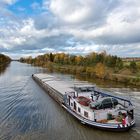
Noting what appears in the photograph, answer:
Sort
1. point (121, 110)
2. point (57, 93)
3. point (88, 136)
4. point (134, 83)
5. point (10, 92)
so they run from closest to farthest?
point (88, 136)
point (121, 110)
point (57, 93)
point (10, 92)
point (134, 83)

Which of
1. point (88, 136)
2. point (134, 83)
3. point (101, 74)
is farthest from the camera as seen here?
point (101, 74)

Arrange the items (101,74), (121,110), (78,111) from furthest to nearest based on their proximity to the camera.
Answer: (101,74), (78,111), (121,110)

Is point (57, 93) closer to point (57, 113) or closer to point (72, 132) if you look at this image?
point (57, 113)

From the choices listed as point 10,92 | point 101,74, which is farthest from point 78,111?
point 101,74

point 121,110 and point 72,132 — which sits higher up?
point 121,110

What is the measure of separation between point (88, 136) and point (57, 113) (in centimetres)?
796

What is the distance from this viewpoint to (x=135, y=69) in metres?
60.8

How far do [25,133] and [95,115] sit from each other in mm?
6684

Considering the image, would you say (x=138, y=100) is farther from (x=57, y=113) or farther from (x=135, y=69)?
(x=135, y=69)

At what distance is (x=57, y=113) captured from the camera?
86.5 ft

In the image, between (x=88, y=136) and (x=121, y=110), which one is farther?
(x=121, y=110)

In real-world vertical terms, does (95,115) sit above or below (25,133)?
above

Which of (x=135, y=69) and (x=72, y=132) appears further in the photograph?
(x=135, y=69)

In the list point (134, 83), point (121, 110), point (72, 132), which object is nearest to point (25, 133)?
point (72, 132)
